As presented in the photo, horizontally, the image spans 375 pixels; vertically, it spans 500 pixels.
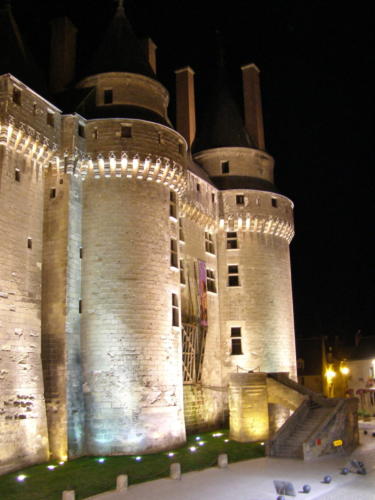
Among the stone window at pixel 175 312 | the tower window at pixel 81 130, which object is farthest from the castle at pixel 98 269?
the tower window at pixel 81 130

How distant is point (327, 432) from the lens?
23312mm

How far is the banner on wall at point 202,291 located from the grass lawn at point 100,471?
7.38 m

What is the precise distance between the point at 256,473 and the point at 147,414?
5.17 meters

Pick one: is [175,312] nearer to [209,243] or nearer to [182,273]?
[182,273]

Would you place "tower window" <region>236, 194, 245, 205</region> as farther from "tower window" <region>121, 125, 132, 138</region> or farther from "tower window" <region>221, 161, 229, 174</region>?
"tower window" <region>121, 125, 132, 138</region>

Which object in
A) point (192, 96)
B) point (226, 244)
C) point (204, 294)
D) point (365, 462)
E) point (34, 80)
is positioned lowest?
point (365, 462)

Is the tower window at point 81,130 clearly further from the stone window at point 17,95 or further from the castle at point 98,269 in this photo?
the stone window at point 17,95

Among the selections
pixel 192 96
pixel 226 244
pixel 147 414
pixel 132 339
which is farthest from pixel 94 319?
pixel 192 96

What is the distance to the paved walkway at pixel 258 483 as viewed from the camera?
15906 mm

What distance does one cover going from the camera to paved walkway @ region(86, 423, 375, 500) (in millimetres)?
15906

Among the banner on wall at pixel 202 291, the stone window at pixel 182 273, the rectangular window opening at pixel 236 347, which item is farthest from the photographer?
the rectangular window opening at pixel 236 347

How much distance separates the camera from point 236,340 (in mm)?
31828

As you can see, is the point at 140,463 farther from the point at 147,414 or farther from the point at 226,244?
the point at 226,244

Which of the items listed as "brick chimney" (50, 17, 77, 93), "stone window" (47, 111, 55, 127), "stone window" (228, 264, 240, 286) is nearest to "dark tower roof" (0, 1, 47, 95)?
"stone window" (47, 111, 55, 127)
